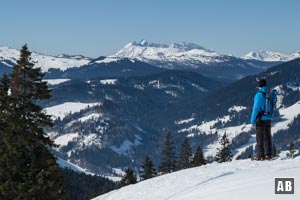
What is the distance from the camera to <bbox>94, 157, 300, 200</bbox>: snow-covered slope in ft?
37.0

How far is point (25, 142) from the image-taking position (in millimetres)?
22875

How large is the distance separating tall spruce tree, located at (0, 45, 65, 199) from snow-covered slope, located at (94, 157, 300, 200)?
180 inches

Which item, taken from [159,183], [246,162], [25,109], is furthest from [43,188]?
[246,162]

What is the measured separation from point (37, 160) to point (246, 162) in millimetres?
9805

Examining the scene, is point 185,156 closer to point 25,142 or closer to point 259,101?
point 25,142

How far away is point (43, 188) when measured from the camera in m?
22.1

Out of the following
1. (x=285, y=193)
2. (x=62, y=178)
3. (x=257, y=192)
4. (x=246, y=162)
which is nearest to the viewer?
(x=285, y=193)

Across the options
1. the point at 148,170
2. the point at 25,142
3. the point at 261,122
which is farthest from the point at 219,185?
the point at 148,170

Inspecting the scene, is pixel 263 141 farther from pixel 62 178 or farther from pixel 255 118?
pixel 62 178

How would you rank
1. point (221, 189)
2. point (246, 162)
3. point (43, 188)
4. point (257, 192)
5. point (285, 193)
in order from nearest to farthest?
point (285, 193) → point (257, 192) → point (221, 189) → point (246, 162) → point (43, 188)

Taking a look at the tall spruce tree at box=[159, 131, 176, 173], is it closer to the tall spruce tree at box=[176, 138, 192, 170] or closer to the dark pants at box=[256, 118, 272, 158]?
the tall spruce tree at box=[176, 138, 192, 170]

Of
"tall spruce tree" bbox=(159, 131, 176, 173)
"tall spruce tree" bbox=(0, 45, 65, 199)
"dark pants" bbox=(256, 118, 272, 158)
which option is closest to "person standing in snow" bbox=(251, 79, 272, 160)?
"dark pants" bbox=(256, 118, 272, 158)

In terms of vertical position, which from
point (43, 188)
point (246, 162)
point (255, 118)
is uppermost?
point (255, 118)

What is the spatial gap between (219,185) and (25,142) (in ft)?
40.0
